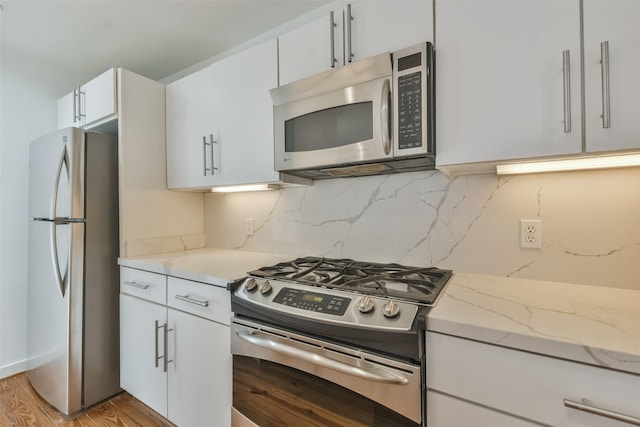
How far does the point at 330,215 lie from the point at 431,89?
2.79ft

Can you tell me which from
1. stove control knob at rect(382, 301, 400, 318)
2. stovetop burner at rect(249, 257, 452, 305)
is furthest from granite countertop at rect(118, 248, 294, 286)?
stove control knob at rect(382, 301, 400, 318)

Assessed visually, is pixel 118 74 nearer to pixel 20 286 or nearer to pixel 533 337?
pixel 20 286

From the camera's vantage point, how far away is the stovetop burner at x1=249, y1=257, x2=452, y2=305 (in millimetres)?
1001

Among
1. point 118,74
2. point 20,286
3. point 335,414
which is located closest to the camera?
point 335,414

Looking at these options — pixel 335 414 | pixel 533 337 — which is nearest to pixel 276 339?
pixel 335 414

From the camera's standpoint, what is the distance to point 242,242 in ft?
6.90

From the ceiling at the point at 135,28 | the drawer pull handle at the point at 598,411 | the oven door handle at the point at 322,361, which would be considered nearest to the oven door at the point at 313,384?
the oven door handle at the point at 322,361

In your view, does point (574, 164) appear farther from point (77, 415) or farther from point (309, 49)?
point (77, 415)

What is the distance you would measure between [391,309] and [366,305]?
0.27 feet

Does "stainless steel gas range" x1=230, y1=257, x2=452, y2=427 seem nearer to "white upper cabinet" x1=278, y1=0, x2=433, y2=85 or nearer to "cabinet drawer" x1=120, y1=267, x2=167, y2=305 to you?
"cabinet drawer" x1=120, y1=267, x2=167, y2=305

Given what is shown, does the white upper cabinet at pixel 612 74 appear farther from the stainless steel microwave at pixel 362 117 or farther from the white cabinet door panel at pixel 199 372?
the white cabinet door panel at pixel 199 372

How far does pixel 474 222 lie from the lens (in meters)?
1.32

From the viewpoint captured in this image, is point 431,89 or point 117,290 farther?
point 117,290

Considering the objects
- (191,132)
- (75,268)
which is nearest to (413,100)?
(191,132)
